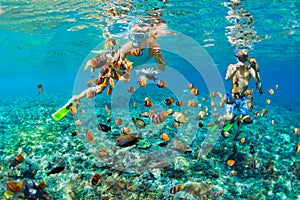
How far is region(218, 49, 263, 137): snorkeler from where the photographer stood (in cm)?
970

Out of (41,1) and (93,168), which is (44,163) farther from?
(41,1)

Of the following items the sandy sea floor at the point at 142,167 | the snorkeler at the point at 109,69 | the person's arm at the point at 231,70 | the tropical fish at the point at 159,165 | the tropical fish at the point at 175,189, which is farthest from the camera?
the person's arm at the point at 231,70

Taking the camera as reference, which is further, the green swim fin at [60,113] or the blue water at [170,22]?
the blue water at [170,22]

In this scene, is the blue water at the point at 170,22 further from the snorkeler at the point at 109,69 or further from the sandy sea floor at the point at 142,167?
the sandy sea floor at the point at 142,167

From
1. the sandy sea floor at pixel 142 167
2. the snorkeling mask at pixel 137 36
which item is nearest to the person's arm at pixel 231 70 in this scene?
the sandy sea floor at pixel 142 167

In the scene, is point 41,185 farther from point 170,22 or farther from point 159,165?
point 170,22

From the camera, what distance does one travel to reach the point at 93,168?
25.9ft

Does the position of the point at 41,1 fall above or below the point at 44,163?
above

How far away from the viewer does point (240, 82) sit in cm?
1037

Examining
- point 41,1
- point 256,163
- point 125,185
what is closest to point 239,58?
point 256,163

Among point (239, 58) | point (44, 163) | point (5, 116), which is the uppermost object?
point (239, 58)

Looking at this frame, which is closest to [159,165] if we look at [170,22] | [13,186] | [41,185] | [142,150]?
[142,150]

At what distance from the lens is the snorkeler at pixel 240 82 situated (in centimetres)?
970

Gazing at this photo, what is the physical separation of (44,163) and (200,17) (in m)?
17.7
